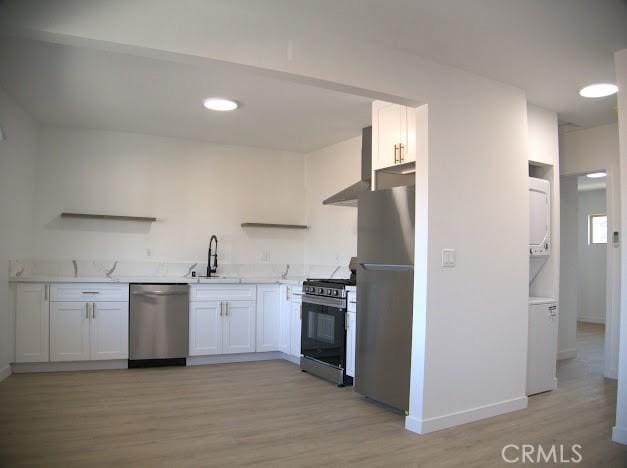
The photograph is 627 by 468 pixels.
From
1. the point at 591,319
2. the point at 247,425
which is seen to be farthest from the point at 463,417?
the point at 591,319

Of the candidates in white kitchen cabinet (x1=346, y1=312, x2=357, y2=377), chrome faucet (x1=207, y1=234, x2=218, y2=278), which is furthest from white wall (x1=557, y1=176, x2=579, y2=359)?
chrome faucet (x1=207, y1=234, x2=218, y2=278)

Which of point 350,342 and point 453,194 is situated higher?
point 453,194

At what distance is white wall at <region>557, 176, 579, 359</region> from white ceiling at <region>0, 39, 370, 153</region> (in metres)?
2.83

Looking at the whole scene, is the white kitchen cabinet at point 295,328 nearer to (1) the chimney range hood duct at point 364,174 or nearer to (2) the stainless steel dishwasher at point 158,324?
(2) the stainless steel dishwasher at point 158,324

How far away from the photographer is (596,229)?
948 cm

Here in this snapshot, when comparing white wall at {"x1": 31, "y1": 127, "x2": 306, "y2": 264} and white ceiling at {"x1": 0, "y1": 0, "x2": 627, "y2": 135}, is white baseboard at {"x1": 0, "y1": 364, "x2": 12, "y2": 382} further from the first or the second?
white ceiling at {"x1": 0, "y1": 0, "x2": 627, "y2": 135}

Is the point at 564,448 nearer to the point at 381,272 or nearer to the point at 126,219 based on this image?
the point at 381,272

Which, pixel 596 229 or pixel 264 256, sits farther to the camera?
pixel 596 229

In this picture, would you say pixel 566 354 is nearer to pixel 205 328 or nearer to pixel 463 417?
pixel 463 417

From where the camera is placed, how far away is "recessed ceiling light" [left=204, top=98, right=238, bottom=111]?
419 cm

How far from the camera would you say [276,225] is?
19.9ft

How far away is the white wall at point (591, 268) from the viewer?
29.9 ft

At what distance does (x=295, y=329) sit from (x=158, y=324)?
1381mm

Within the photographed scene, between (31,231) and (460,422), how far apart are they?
4.49 metres
